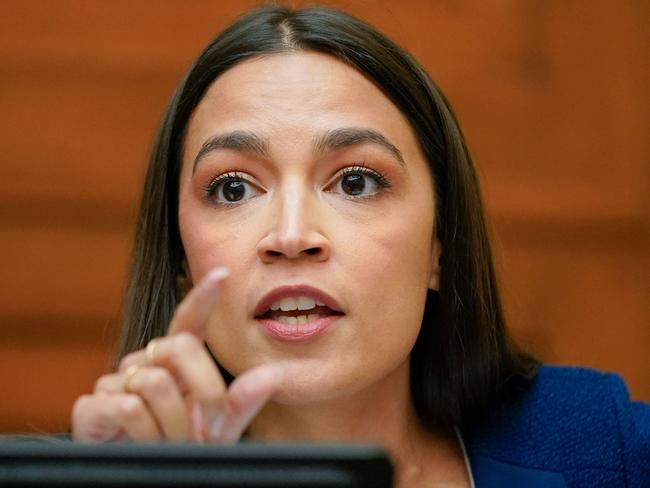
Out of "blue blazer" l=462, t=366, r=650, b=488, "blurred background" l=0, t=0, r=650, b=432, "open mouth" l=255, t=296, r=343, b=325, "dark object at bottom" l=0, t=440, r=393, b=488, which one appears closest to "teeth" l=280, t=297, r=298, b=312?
"open mouth" l=255, t=296, r=343, b=325


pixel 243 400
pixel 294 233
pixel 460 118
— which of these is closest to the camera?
pixel 243 400

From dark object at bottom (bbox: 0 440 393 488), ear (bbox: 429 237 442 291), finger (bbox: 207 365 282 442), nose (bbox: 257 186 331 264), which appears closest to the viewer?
dark object at bottom (bbox: 0 440 393 488)

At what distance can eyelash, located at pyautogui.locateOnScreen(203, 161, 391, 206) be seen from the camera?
1071 mm

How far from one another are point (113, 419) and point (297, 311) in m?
0.27

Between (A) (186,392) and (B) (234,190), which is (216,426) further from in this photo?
(B) (234,190)

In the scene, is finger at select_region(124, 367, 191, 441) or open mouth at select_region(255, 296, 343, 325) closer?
finger at select_region(124, 367, 191, 441)

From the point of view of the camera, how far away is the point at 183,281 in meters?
1.22

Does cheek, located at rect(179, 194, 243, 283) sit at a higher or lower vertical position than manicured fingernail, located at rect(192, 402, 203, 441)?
higher

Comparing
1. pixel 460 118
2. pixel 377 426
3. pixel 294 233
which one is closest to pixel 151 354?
pixel 294 233

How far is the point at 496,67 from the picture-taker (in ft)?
6.01

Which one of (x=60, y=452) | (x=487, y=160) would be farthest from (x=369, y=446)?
(x=487, y=160)

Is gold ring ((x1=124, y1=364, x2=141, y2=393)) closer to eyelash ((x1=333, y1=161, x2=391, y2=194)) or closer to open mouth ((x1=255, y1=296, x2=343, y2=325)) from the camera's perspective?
open mouth ((x1=255, y1=296, x2=343, y2=325))

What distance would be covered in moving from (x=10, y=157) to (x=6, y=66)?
6.7 inches

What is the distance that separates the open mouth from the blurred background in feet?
2.85
